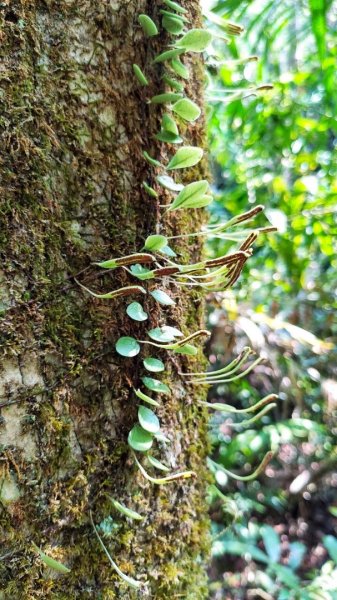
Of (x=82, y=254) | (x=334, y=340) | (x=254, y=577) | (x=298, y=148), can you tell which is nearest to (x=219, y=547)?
(x=254, y=577)

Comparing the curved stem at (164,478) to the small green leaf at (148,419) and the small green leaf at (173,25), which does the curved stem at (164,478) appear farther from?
the small green leaf at (173,25)

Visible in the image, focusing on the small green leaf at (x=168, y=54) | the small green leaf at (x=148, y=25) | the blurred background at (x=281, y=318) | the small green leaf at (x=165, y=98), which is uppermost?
the small green leaf at (x=148, y=25)

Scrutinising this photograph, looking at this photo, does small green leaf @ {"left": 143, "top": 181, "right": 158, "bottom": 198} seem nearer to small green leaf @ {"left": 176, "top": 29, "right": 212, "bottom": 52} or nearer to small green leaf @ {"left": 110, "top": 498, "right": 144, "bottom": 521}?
small green leaf @ {"left": 176, "top": 29, "right": 212, "bottom": 52}

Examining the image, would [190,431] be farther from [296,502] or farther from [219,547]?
[296,502]

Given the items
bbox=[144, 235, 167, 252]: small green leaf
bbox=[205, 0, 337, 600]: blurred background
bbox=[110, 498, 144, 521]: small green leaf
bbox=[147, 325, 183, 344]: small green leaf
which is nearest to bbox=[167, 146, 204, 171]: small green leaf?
bbox=[144, 235, 167, 252]: small green leaf

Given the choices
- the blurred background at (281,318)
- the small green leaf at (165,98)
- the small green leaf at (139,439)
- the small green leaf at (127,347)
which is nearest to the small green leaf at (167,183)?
the small green leaf at (165,98)
